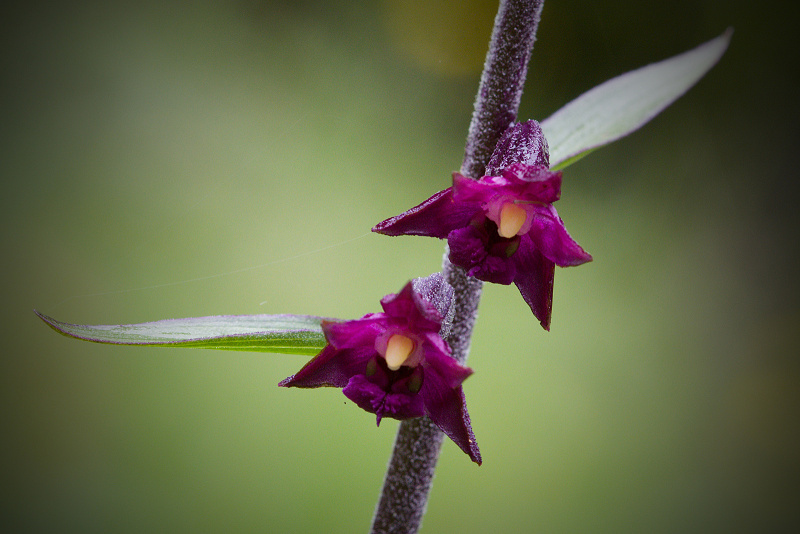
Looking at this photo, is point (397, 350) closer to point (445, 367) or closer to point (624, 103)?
point (445, 367)

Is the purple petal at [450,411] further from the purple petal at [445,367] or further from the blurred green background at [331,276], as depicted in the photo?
the blurred green background at [331,276]

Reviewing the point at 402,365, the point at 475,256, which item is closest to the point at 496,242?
the point at 475,256

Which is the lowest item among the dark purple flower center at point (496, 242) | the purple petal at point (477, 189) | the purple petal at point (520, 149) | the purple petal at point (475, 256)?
the purple petal at point (475, 256)

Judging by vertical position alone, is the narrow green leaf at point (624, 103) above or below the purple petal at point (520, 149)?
above

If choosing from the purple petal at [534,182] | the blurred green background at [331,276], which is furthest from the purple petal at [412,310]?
the blurred green background at [331,276]

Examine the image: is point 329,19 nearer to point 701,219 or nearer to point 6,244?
point 6,244

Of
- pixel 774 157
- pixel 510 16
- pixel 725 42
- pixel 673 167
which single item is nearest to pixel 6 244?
pixel 510 16

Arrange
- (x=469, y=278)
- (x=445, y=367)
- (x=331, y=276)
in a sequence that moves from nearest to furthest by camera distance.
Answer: (x=445, y=367), (x=469, y=278), (x=331, y=276)
